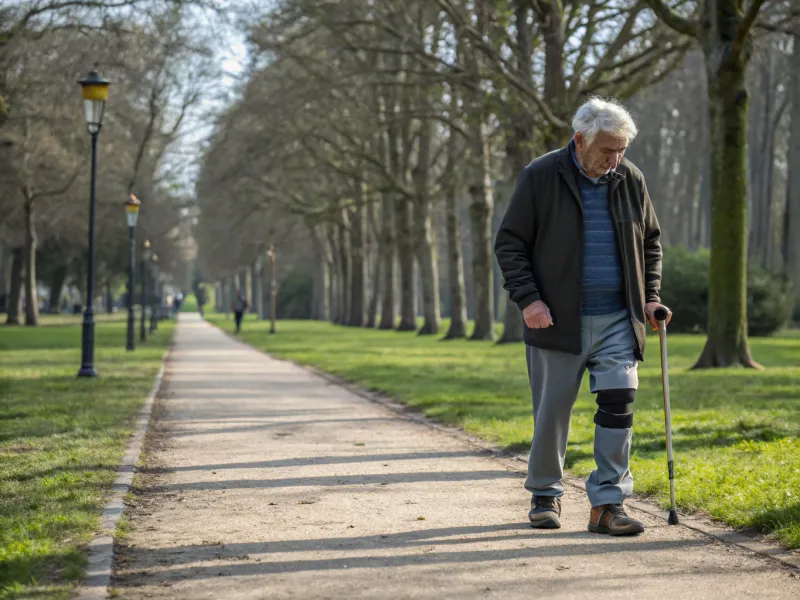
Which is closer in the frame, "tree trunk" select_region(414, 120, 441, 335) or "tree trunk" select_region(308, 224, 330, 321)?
"tree trunk" select_region(414, 120, 441, 335)

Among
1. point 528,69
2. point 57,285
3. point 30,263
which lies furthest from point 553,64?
point 57,285

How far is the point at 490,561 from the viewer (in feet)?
18.0

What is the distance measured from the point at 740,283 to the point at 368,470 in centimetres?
1017

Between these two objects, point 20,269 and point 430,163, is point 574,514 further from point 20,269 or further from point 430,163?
point 20,269

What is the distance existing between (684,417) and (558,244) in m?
5.96

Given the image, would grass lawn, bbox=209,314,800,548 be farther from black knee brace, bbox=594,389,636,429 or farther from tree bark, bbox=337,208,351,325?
tree bark, bbox=337,208,351,325

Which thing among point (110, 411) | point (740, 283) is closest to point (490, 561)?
point (110, 411)

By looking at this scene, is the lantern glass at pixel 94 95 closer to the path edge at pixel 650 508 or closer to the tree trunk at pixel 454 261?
the path edge at pixel 650 508

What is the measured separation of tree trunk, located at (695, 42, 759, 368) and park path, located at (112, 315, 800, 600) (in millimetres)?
7838

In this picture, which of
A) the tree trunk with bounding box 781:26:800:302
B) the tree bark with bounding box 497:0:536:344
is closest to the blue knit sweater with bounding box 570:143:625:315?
the tree bark with bounding box 497:0:536:344

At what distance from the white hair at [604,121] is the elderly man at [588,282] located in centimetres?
1

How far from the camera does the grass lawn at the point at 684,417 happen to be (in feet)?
23.1

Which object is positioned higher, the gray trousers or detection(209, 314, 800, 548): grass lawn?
the gray trousers

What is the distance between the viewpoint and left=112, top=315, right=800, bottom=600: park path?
16.5 ft
